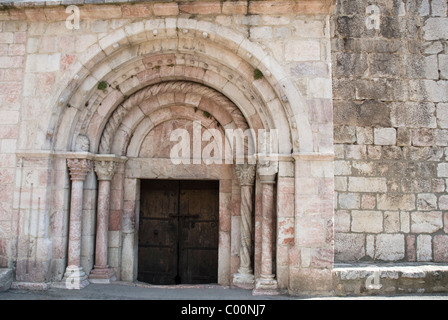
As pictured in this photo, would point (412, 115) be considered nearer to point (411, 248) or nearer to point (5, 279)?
point (411, 248)

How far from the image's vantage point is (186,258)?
5.10m

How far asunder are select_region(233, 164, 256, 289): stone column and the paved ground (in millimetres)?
204

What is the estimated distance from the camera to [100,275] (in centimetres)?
452

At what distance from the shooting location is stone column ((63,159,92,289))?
4359mm

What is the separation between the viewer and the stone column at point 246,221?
4418 mm

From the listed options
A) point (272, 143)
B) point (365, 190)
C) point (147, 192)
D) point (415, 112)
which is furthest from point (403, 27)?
point (147, 192)

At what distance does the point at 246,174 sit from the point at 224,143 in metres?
0.62

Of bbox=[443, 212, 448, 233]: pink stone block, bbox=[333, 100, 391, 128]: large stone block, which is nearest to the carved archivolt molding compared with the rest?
bbox=[333, 100, 391, 128]: large stone block

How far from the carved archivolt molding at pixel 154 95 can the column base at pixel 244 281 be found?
1965mm

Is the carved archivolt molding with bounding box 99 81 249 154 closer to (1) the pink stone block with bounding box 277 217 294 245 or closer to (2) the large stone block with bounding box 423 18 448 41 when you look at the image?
(1) the pink stone block with bounding box 277 217 294 245
